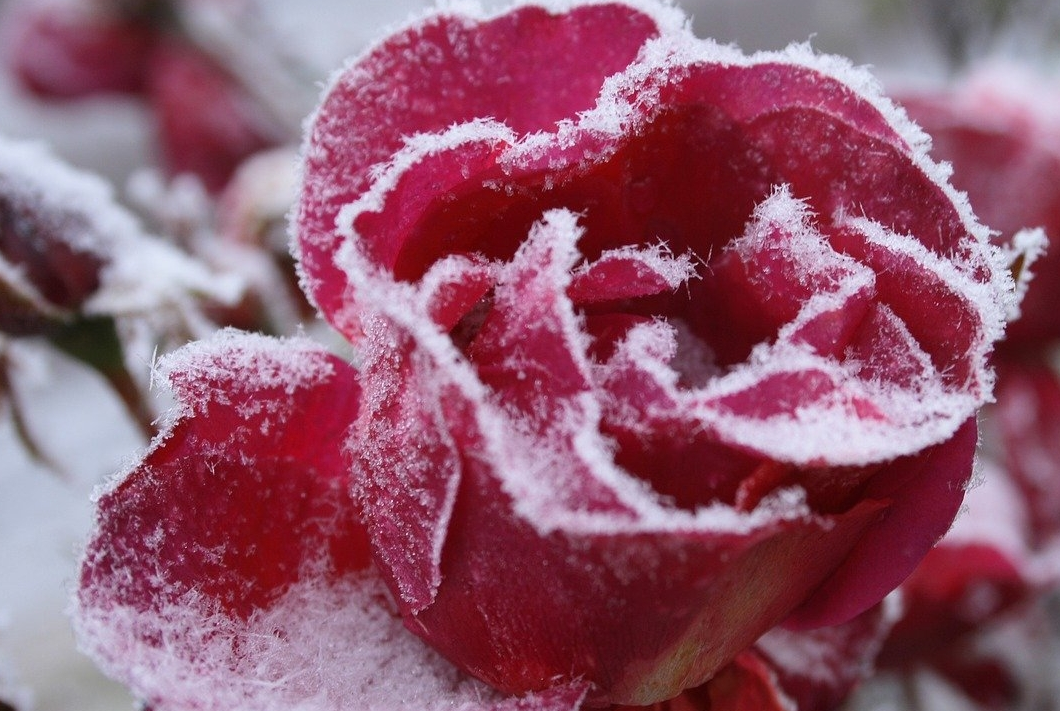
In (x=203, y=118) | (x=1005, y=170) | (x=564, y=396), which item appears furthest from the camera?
(x=203, y=118)

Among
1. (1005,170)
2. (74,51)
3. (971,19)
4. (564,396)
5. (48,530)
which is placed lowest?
(48,530)

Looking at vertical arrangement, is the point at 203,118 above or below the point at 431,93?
above

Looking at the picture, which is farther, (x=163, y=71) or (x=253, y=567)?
(x=163, y=71)

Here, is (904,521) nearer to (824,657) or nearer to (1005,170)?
(824,657)

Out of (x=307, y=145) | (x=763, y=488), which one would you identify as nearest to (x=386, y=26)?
(x=307, y=145)

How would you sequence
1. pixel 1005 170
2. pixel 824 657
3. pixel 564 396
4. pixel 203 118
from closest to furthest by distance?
pixel 564 396, pixel 824 657, pixel 1005 170, pixel 203 118

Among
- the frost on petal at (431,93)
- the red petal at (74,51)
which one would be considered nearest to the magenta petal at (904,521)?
the frost on petal at (431,93)

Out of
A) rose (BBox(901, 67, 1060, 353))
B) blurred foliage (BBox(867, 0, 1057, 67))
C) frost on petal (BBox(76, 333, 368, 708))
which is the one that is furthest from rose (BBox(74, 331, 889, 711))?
blurred foliage (BBox(867, 0, 1057, 67))

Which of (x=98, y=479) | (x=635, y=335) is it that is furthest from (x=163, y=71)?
(x=635, y=335)
